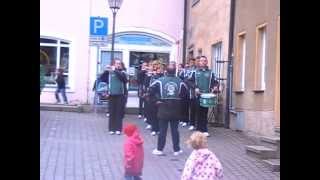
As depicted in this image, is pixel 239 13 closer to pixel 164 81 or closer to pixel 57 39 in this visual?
pixel 164 81

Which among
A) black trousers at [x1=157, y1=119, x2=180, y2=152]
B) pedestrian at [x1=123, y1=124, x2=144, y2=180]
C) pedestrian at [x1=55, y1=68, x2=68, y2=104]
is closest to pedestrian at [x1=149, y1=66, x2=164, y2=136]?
black trousers at [x1=157, y1=119, x2=180, y2=152]

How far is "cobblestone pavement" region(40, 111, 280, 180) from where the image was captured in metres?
10.9

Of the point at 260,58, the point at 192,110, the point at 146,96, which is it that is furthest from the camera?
the point at 192,110

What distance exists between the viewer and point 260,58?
1662cm

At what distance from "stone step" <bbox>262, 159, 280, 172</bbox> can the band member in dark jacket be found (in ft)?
13.3

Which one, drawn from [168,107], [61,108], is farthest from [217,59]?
[168,107]

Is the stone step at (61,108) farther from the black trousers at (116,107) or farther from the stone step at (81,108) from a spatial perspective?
the black trousers at (116,107)

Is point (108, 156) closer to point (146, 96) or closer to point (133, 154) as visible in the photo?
point (133, 154)

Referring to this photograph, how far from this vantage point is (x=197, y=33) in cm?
2480

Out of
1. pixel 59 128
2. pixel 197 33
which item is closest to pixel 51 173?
pixel 59 128

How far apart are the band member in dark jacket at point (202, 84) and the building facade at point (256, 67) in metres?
Answer: 1.05

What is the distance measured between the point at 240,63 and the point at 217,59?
2.96 metres

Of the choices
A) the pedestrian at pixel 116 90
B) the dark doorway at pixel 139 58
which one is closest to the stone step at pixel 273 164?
the pedestrian at pixel 116 90
